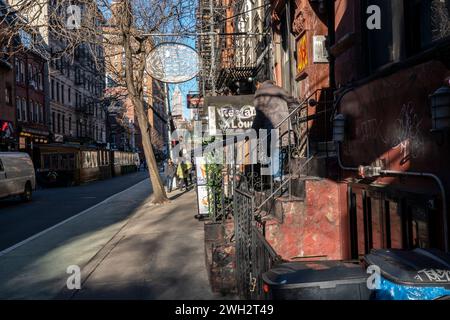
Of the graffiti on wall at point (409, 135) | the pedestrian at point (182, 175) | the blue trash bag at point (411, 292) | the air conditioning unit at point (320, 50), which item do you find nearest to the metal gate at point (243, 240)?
the graffiti on wall at point (409, 135)

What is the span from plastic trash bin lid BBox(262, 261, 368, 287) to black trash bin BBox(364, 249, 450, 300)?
0.72 ft

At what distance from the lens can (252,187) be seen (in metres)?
8.26

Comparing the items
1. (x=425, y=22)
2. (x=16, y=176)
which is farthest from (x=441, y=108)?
(x=16, y=176)

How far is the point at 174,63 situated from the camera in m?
11.1

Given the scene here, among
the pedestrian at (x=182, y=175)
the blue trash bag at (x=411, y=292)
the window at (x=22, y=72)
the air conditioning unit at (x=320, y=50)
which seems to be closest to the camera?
the blue trash bag at (x=411, y=292)

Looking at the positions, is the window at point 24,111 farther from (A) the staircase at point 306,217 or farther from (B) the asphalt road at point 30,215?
(A) the staircase at point 306,217

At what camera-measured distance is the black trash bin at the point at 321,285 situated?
2.97 meters

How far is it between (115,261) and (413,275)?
19.9 ft

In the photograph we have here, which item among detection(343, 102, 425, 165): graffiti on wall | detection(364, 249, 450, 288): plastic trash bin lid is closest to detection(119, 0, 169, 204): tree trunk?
detection(343, 102, 425, 165): graffiti on wall

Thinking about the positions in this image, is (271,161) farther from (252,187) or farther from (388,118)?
(388,118)

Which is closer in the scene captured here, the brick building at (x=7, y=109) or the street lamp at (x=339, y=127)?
the street lamp at (x=339, y=127)

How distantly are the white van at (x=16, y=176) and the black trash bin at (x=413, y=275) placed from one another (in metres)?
17.6

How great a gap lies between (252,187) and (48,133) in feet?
131

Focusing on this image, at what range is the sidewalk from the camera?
6156 millimetres
